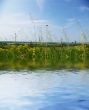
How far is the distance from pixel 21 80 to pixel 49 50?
5.56m

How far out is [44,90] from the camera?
7172 millimetres

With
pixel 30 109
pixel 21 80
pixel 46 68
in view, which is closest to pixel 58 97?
pixel 30 109

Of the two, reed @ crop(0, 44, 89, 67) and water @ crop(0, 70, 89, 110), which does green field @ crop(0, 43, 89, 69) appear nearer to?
reed @ crop(0, 44, 89, 67)

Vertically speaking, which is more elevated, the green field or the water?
the green field

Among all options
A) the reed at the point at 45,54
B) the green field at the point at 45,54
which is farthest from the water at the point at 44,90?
Answer: the reed at the point at 45,54

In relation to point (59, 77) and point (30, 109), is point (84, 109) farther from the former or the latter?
point (59, 77)

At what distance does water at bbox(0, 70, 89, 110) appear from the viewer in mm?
5992

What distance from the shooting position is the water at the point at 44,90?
19.7 feet

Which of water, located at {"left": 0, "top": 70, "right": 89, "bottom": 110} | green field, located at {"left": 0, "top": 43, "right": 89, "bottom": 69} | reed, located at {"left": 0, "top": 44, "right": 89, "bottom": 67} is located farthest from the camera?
reed, located at {"left": 0, "top": 44, "right": 89, "bottom": 67}

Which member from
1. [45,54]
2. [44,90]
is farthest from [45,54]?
[44,90]

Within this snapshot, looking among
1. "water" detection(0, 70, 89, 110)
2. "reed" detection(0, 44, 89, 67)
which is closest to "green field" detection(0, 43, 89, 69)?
"reed" detection(0, 44, 89, 67)

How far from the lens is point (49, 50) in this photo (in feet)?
45.0

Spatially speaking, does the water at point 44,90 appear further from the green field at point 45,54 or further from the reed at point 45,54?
the reed at point 45,54

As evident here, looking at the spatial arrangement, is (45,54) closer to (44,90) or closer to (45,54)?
(45,54)
